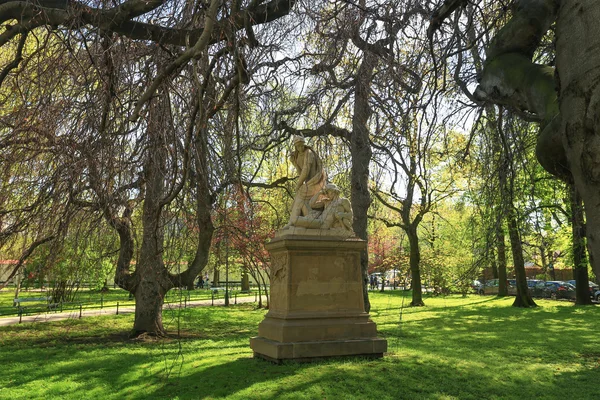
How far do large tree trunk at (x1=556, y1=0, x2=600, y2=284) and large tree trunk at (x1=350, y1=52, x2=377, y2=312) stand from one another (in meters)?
2.60

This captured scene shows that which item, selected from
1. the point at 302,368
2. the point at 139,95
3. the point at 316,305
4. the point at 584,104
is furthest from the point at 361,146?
the point at 584,104

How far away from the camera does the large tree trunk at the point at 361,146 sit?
17.5ft

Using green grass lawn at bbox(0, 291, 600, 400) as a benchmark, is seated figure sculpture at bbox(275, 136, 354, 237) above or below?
above

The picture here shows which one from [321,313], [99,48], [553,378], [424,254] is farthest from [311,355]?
[424,254]

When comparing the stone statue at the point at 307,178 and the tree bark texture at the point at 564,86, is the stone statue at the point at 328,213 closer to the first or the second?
the stone statue at the point at 307,178

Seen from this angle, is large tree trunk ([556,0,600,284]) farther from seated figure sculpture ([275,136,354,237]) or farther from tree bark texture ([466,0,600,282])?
seated figure sculpture ([275,136,354,237])

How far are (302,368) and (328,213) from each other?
3022 millimetres

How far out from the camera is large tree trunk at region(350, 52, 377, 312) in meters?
5.34

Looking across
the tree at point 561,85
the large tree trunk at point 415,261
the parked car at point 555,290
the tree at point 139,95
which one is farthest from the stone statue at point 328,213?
the parked car at point 555,290

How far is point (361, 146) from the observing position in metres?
10.7

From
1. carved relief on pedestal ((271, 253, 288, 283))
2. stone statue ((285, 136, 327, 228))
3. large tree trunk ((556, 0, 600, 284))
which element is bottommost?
carved relief on pedestal ((271, 253, 288, 283))

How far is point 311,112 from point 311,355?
4247 millimetres

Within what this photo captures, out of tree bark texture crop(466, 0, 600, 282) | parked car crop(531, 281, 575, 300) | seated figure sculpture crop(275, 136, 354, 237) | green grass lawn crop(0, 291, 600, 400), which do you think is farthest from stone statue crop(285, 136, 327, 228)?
parked car crop(531, 281, 575, 300)

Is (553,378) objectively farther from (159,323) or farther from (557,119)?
(159,323)
